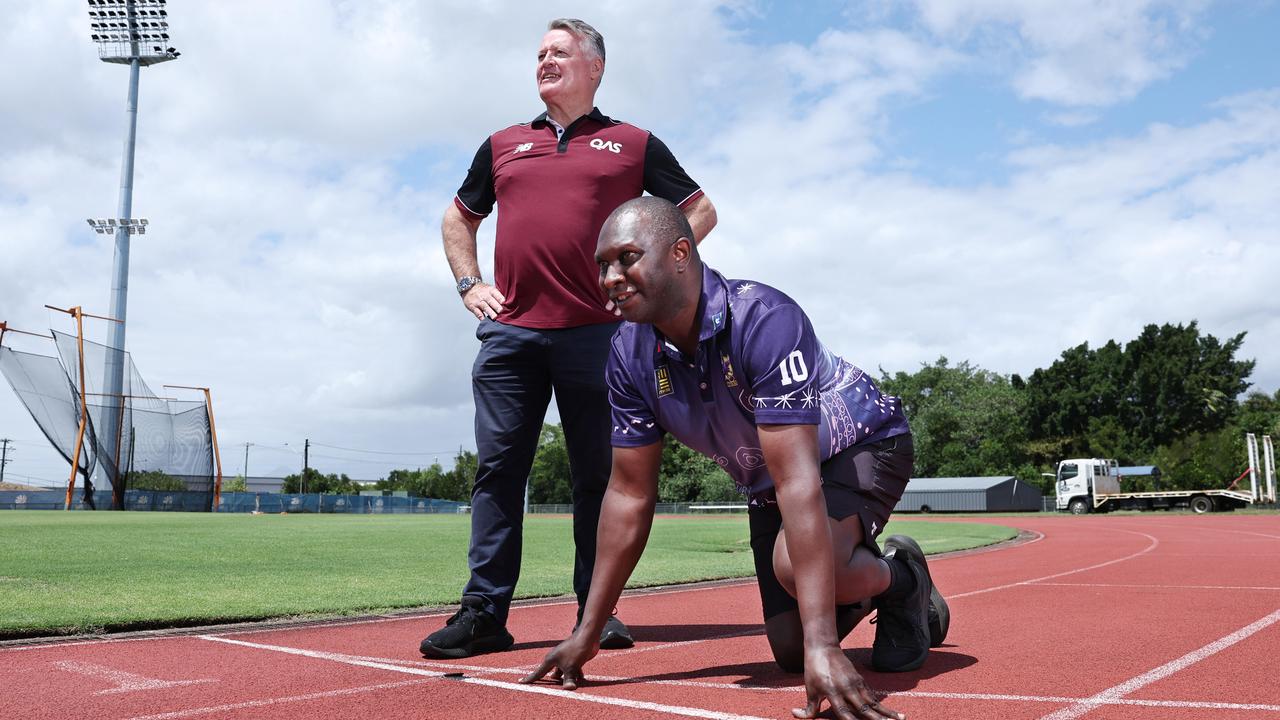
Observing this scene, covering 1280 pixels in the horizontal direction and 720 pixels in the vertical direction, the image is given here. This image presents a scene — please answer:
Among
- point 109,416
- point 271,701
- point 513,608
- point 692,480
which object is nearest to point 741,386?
point 271,701

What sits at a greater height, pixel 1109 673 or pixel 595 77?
pixel 595 77

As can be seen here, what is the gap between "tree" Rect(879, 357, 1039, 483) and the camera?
235 feet

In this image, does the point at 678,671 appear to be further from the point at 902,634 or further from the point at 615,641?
the point at 902,634

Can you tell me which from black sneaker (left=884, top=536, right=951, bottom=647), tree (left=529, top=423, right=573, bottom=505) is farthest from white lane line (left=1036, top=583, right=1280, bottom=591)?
tree (left=529, top=423, right=573, bottom=505)

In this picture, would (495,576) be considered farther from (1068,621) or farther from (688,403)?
(1068,621)

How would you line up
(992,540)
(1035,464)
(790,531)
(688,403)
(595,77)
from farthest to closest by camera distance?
(1035,464) < (992,540) < (595,77) < (688,403) < (790,531)

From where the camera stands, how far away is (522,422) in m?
4.31

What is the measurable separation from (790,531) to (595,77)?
247 cm

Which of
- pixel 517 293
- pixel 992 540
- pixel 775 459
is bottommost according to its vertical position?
pixel 992 540

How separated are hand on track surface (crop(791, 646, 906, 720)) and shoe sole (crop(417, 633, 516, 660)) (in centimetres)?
166

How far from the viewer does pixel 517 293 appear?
4262 millimetres

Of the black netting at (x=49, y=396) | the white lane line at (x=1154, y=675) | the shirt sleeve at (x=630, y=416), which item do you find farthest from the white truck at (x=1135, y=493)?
the shirt sleeve at (x=630, y=416)

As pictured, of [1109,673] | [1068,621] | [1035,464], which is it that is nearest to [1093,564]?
[1068,621]

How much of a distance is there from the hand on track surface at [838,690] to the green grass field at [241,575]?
3.49 m
